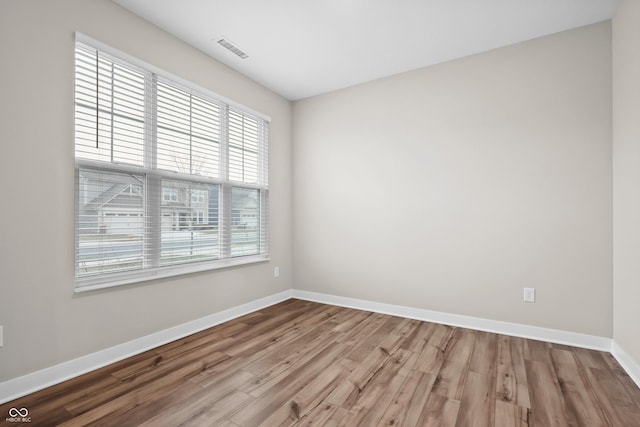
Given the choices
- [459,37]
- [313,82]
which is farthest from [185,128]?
[459,37]

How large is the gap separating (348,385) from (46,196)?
231 centimetres

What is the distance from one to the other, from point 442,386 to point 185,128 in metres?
2.94

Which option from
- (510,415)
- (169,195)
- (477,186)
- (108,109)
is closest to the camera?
(510,415)

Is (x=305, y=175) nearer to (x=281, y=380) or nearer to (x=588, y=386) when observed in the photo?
(x=281, y=380)

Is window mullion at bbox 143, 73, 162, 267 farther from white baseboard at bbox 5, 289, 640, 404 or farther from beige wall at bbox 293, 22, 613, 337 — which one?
beige wall at bbox 293, 22, 613, 337

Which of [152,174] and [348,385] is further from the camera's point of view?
[152,174]

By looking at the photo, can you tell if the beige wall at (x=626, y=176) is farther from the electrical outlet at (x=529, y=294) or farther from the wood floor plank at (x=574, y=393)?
the electrical outlet at (x=529, y=294)

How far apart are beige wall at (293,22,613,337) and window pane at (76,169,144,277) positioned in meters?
2.10

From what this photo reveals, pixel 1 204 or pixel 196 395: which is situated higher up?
pixel 1 204

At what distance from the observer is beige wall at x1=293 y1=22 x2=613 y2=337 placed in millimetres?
2475

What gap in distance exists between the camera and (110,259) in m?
2.22

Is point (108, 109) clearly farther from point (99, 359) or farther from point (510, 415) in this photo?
point (510, 415)

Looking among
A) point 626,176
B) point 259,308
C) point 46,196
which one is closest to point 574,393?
point 626,176

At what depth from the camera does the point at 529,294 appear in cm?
266
